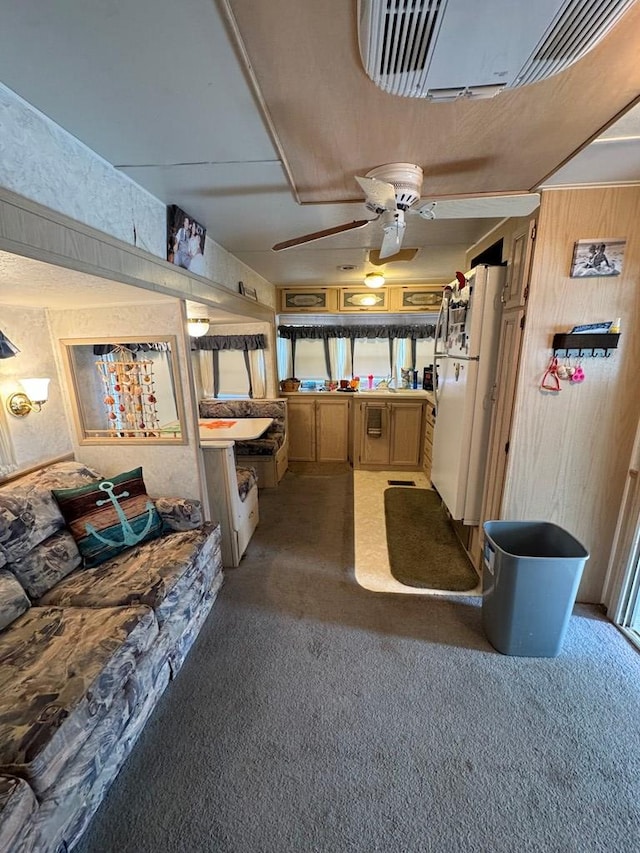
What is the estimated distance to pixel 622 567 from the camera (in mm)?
2039

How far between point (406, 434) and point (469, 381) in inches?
82.1

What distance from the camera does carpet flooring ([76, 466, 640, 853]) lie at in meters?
1.21

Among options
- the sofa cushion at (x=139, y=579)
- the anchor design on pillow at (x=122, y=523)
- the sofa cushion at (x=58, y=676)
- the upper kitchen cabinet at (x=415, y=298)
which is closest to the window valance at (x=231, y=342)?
the upper kitchen cabinet at (x=415, y=298)

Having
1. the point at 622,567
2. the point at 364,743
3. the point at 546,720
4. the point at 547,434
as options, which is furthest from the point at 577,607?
the point at 364,743

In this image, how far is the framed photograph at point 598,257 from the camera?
1769 millimetres

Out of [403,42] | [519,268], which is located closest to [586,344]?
[519,268]

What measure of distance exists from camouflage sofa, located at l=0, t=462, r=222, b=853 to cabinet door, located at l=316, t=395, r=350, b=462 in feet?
8.62

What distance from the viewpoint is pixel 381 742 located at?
1.47m

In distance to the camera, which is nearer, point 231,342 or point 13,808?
point 13,808

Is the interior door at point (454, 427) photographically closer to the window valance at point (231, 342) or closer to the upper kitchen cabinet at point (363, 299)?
the upper kitchen cabinet at point (363, 299)

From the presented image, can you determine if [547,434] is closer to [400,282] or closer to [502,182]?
[502,182]

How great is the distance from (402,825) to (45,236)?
2378mm

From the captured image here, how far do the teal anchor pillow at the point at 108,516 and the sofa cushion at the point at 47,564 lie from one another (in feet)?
0.16

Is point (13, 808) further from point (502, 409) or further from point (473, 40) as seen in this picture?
point (502, 409)
